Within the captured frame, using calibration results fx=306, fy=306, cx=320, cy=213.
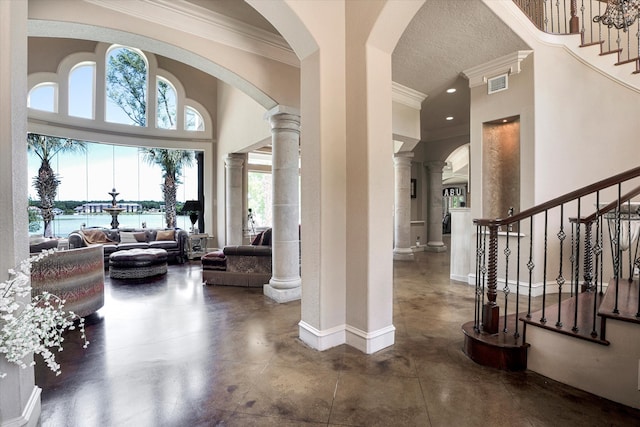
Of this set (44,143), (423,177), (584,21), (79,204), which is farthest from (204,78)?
(584,21)

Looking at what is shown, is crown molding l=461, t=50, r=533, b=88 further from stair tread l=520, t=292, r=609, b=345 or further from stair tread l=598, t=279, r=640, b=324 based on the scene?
stair tread l=520, t=292, r=609, b=345

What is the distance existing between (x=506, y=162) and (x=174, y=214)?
828 cm

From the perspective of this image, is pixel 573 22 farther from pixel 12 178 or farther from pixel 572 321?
pixel 12 178

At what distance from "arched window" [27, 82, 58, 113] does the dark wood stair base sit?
29.6 ft

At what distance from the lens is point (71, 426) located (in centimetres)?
174

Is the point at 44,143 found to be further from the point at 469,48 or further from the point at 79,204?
the point at 469,48

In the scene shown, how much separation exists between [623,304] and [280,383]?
98.4 inches

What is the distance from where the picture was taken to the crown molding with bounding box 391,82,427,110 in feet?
18.7

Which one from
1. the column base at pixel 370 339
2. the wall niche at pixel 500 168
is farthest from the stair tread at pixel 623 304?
the wall niche at pixel 500 168

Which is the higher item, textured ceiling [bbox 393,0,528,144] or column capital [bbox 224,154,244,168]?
textured ceiling [bbox 393,0,528,144]

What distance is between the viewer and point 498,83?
4590 mm

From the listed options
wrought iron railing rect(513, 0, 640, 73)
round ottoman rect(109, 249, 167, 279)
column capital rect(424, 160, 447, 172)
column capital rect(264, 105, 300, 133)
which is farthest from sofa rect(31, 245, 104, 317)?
column capital rect(424, 160, 447, 172)

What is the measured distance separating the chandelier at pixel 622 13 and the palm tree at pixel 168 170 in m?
9.09

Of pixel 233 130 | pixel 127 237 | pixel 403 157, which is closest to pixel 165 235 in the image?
pixel 127 237
